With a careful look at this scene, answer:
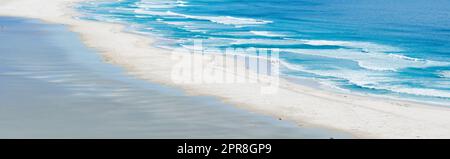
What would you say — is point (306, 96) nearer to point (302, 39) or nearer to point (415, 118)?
point (415, 118)

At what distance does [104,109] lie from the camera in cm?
2575

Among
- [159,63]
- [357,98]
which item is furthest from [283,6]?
[357,98]

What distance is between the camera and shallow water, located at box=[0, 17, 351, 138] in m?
23.1

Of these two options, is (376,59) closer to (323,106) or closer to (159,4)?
(323,106)

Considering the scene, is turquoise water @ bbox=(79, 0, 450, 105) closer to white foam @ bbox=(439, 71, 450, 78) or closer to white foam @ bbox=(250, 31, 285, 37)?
white foam @ bbox=(250, 31, 285, 37)

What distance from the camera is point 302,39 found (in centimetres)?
5144

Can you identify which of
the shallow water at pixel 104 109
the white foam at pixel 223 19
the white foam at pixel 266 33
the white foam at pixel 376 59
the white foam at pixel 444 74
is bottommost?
the shallow water at pixel 104 109
